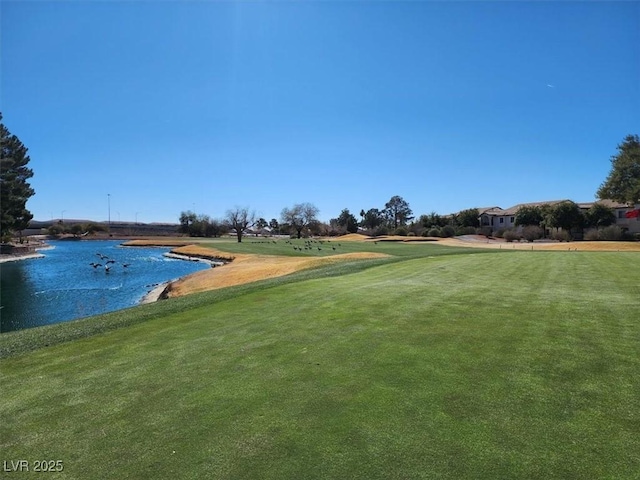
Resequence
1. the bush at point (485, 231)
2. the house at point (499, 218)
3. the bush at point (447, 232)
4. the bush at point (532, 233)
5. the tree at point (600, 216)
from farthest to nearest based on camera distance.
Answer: the house at point (499, 218) → the bush at point (485, 231) → the bush at point (447, 232) → the bush at point (532, 233) → the tree at point (600, 216)

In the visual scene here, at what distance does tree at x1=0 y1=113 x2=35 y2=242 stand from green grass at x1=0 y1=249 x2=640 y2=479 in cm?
4777

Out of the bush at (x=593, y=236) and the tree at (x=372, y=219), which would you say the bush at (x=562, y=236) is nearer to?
the bush at (x=593, y=236)

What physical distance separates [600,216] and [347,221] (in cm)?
6783

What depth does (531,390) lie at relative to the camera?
4.66 meters

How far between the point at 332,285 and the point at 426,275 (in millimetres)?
3867

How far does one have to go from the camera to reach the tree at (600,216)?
2296 inches

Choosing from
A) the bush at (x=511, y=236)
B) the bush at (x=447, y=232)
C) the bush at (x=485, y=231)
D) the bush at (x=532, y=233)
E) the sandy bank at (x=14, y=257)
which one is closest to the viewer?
the sandy bank at (x=14, y=257)

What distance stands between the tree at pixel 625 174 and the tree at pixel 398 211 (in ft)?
242

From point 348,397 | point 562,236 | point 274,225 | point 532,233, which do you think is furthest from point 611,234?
point 274,225

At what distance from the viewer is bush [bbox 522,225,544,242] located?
5981cm

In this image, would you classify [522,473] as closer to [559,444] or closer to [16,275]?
[559,444]

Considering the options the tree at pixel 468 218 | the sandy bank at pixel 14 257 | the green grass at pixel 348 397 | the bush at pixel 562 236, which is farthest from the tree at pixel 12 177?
the tree at pixel 468 218

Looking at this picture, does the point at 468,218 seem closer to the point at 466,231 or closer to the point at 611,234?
the point at 466,231

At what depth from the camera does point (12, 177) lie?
4903cm
